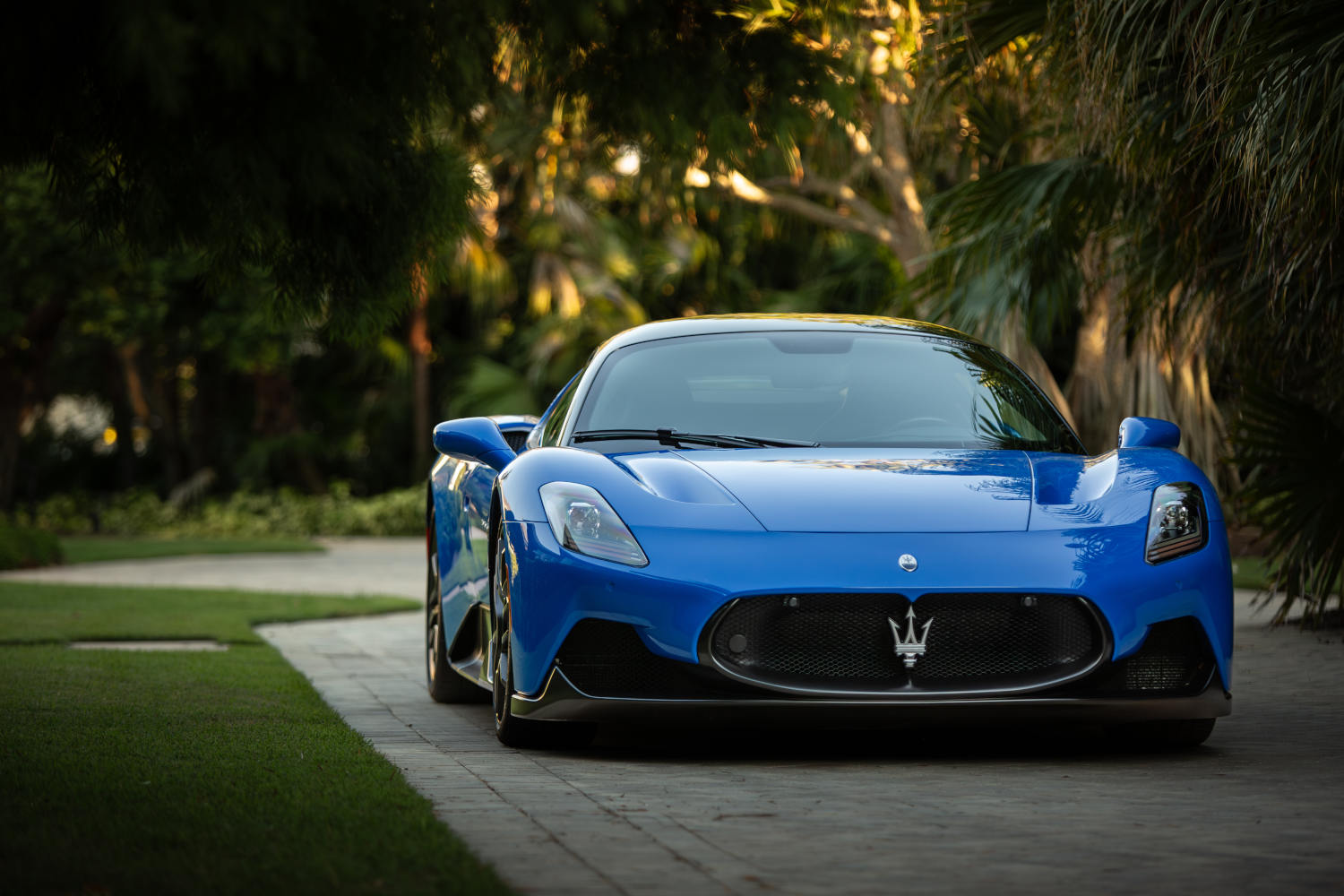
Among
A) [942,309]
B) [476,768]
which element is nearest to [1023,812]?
[476,768]

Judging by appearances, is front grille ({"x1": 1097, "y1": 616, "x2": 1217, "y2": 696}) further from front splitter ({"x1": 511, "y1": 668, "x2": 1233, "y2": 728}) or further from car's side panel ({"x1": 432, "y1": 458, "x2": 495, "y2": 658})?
car's side panel ({"x1": 432, "y1": 458, "x2": 495, "y2": 658})

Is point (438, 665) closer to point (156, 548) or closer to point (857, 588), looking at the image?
point (857, 588)

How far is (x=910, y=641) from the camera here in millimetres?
5184

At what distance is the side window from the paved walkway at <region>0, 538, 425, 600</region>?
776cm

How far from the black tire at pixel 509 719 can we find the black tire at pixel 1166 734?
1.75m

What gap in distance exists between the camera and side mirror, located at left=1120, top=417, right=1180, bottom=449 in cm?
612

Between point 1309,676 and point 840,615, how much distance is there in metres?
3.60

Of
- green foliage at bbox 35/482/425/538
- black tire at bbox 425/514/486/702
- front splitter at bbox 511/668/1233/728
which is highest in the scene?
front splitter at bbox 511/668/1233/728

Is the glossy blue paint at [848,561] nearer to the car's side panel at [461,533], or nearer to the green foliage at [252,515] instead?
the car's side panel at [461,533]

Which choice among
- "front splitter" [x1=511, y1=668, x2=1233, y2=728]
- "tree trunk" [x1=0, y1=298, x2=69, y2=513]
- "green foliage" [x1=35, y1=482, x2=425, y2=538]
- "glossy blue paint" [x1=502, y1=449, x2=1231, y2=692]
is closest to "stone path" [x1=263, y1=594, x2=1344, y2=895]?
"front splitter" [x1=511, y1=668, x2=1233, y2=728]

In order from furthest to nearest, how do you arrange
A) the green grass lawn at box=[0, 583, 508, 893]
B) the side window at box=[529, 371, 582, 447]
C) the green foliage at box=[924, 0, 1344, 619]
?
the green foliage at box=[924, 0, 1344, 619]
the side window at box=[529, 371, 582, 447]
the green grass lawn at box=[0, 583, 508, 893]

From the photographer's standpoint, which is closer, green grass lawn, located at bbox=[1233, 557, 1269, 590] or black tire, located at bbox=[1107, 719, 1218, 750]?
black tire, located at bbox=[1107, 719, 1218, 750]

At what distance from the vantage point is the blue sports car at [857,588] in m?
5.18

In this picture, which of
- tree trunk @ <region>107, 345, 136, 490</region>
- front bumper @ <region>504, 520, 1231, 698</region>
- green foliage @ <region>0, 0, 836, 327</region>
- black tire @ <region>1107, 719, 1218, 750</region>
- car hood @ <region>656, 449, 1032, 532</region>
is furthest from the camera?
tree trunk @ <region>107, 345, 136, 490</region>
